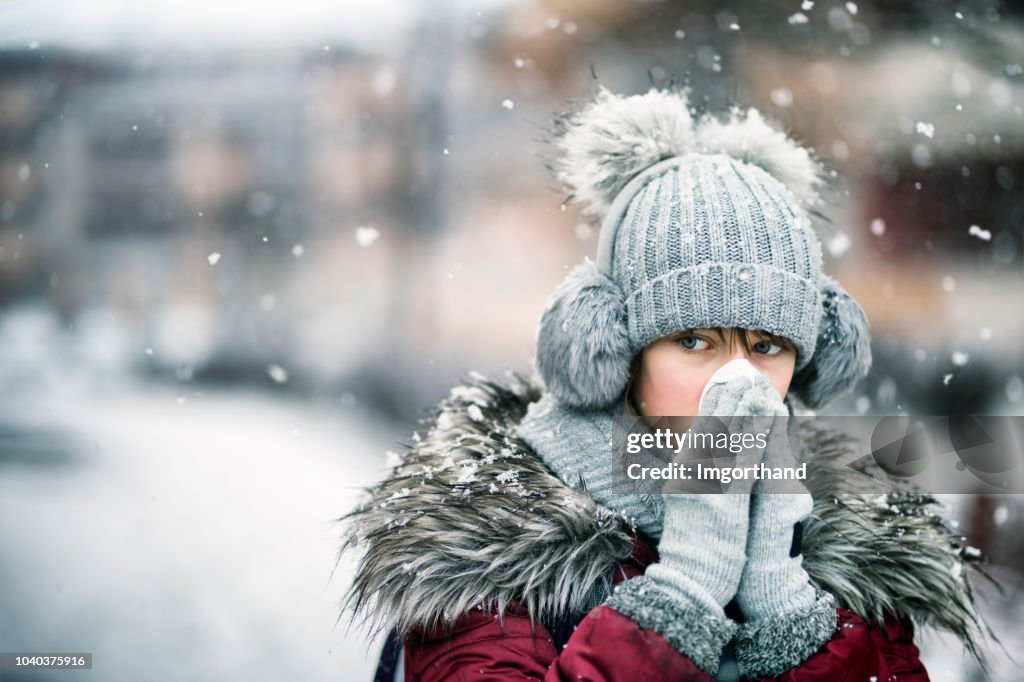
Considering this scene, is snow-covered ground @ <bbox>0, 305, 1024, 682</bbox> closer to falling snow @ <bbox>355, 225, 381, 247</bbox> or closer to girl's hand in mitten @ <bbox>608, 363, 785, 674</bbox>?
falling snow @ <bbox>355, 225, 381, 247</bbox>

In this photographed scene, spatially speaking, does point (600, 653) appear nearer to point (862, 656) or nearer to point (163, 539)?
point (862, 656)

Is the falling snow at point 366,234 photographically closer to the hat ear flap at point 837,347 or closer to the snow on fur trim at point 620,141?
the snow on fur trim at point 620,141

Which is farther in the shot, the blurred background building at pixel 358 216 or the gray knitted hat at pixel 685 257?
the blurred background building at pixel 358 216

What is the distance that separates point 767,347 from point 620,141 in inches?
16.1

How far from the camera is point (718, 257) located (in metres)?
1.12

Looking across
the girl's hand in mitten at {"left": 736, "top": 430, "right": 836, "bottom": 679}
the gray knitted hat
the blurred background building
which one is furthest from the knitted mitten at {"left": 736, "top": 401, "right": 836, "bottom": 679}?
the blurred background building

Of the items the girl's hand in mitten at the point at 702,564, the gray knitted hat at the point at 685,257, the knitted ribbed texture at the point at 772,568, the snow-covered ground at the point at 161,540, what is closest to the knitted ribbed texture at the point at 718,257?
Result: the gray knitted hat at the point at 685,257

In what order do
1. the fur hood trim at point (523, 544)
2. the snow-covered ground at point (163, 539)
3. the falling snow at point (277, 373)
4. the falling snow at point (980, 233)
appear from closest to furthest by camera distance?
the fur hood trim at point (523, 544)
the snow-covered ground at point (163, 539)
the falling snow at point (980, 233)
the falling snow at point (277, 373)

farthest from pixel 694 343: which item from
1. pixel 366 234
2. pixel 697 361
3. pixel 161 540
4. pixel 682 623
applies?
pixel 366 234

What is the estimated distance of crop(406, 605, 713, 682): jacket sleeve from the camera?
94cm

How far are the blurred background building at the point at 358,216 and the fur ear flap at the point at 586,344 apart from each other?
1255mm

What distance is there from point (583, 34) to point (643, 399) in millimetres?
1962

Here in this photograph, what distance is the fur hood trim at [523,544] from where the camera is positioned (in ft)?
3.46

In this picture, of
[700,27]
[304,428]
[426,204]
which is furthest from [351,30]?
[304,428]
